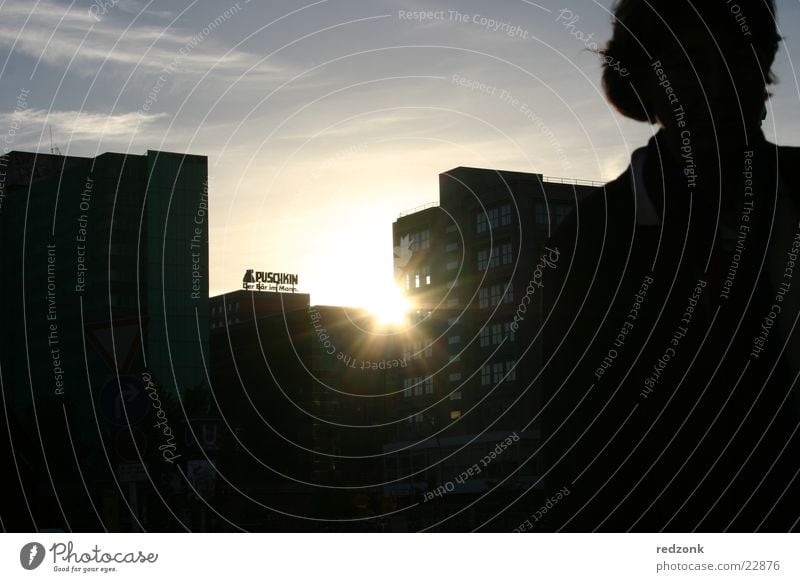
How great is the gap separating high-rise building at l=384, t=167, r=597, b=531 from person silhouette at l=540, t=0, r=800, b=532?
114816 millimetres

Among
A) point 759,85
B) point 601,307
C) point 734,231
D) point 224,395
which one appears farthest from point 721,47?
point 224,395

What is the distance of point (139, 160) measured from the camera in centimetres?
15350

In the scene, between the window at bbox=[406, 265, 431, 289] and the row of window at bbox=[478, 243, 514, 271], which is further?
the window at bbox=[406, 265, 431, 289]

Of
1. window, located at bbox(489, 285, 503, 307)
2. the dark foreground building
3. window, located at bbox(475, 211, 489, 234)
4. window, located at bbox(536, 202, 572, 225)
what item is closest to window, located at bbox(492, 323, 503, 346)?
window, located at bbox(489, 285, 503, 307)

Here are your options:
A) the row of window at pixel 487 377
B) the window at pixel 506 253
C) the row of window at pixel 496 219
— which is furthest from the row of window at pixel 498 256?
the row of window at pixel 487 377

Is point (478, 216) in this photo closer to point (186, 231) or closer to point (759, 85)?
point (186, 231)

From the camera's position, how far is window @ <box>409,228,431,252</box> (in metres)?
158

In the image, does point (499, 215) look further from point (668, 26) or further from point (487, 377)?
point (668, 26)

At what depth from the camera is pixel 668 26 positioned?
16.0 feet

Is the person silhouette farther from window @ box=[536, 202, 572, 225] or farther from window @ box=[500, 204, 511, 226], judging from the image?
window @ box=[500, 204, 511, 226]

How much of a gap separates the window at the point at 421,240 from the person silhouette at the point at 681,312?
15240cm

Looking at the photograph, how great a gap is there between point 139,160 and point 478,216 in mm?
41047

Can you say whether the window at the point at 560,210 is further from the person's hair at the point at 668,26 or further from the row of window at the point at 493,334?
the person's hair at the point at 668,26

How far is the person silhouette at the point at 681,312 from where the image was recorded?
14.6ft
